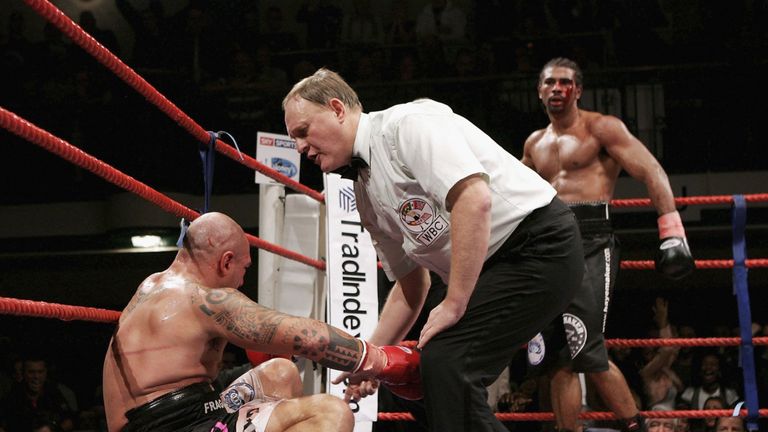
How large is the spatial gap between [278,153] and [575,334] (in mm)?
1316

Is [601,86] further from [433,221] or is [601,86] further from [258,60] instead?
[433,221]

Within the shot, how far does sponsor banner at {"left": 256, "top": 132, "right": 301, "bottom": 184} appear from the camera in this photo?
3.27 m

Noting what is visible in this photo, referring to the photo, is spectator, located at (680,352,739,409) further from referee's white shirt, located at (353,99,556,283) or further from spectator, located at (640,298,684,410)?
referee's white shirt, located at (353,99,556,283)

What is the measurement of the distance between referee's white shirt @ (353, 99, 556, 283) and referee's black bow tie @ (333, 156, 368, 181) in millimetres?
13

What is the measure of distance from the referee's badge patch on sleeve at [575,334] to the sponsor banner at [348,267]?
739mm

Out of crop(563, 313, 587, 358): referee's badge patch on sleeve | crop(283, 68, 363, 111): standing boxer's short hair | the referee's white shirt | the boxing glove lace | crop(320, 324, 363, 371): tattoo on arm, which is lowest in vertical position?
crop(563, 313, 587, 358): referee's badge patch on sleeve

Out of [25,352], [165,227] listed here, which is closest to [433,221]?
[165,227]

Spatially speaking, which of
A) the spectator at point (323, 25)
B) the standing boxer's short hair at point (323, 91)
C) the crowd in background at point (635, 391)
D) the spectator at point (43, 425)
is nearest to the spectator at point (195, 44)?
the spectator at point (323, 25)

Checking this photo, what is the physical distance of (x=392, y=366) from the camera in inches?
67.4

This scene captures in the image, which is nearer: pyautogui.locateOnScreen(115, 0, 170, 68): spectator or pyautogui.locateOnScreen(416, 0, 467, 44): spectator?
pyautogui.locateOnScreen(115, 0, 170, 68): spectator

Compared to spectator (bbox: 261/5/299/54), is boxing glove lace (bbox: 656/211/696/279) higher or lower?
lower

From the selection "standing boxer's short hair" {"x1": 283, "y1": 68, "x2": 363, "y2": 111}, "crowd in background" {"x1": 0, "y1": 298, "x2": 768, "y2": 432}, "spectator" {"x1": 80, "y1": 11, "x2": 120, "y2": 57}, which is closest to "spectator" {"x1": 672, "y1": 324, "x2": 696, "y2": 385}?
"crowd in background" {"x1": 0, "y1": 298, "x2": 768, "y2": 432}

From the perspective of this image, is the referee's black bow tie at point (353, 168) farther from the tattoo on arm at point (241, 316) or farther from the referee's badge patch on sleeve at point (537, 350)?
the referee's badge patch on sleeve at point (537, 350)

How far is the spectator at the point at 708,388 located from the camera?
4.80 m
